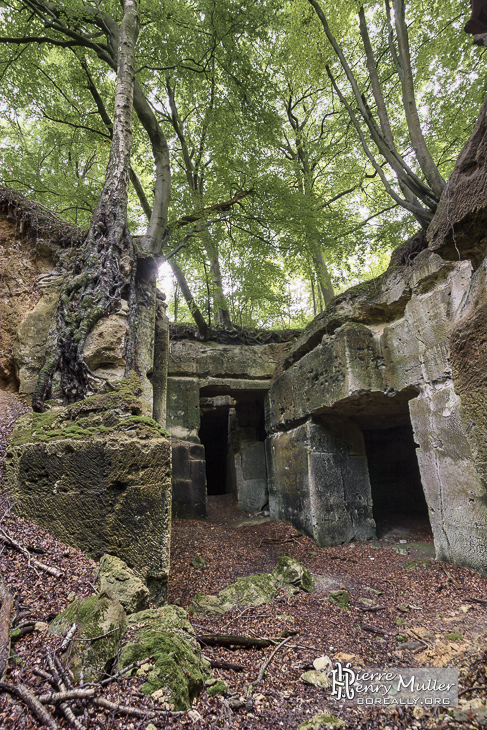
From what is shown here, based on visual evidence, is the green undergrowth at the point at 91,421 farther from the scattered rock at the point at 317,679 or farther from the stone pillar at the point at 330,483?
the stone pillar at the point at 330,483

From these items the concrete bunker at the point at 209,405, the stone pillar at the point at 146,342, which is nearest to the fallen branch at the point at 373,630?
the stone pillar at the point at 146,342

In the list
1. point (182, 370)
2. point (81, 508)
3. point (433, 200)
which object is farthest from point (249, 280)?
point (81, 508)

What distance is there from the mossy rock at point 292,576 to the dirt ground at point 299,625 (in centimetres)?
10

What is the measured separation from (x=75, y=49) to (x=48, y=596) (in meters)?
8.81

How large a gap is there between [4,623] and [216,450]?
10.3 meters

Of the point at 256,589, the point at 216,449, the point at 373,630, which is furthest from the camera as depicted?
the point at 216,449

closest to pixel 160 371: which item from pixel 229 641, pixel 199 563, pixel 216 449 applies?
pixel 199 563

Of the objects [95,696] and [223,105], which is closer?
[95,696]

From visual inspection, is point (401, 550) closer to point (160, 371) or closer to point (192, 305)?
point (160, 371)

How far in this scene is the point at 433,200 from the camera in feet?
13.6

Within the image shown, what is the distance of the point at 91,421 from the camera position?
264cm

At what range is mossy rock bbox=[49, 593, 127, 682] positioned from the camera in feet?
4.43

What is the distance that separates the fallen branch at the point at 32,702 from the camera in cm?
108

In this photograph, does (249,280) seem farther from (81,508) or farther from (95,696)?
(95,696)
